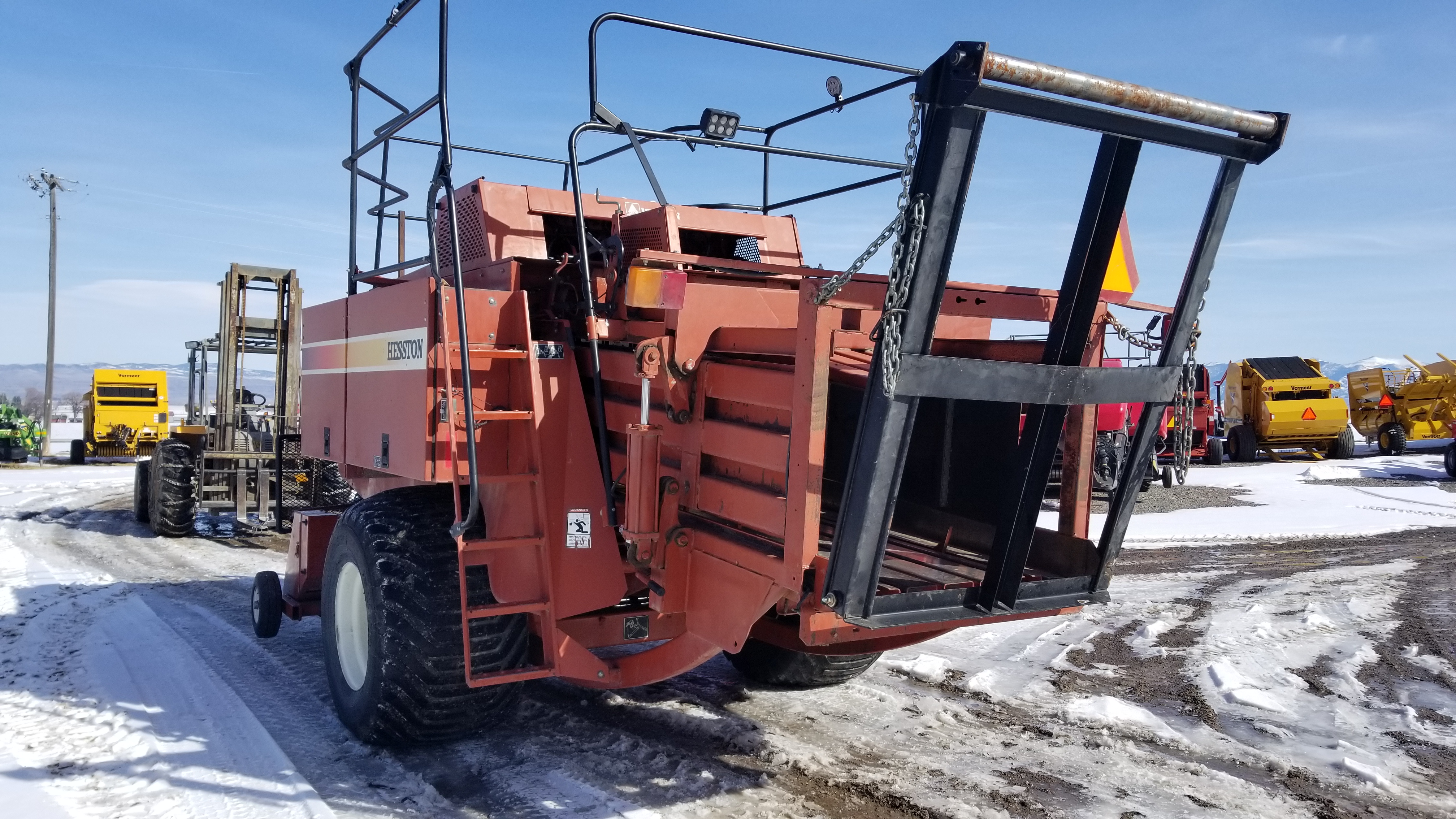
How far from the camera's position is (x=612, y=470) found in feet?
12.5

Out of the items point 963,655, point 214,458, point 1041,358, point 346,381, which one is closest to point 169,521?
point 214,458

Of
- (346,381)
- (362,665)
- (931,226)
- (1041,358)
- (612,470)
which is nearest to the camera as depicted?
(931,226)

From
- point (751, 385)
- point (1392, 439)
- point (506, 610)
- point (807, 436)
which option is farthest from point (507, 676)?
point (1392, 439)

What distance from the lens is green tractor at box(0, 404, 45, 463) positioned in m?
24.2

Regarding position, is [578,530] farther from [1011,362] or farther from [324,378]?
[324,378]

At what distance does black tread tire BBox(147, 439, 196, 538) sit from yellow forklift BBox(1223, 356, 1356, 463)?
22.0m

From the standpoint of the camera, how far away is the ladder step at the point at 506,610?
12.0 ft

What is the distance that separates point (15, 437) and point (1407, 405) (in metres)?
34.4

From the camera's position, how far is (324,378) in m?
5.31

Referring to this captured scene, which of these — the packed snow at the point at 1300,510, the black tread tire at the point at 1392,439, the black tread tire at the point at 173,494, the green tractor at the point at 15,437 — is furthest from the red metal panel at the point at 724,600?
the green tractor at the point at 15,437

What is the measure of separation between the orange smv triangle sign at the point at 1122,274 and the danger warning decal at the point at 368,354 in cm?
253

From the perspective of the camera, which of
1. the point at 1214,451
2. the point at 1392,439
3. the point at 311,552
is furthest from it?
the point at 1392,439

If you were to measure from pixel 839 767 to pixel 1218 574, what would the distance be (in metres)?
6.13

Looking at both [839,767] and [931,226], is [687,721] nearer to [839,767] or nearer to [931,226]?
[839,767]
